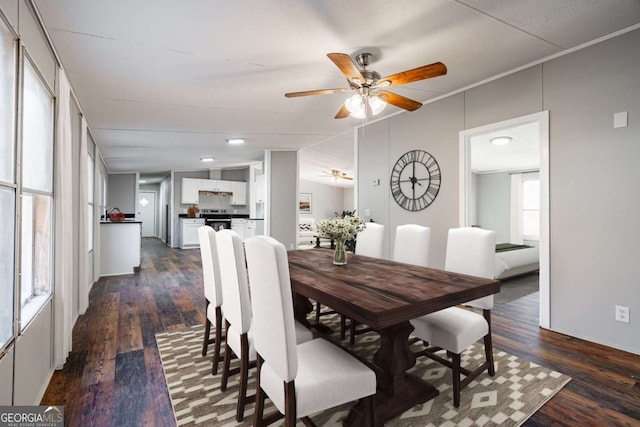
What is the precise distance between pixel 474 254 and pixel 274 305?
5.41 ft

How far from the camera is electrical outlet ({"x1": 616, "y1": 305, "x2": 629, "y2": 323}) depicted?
240cm

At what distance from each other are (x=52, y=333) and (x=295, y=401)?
6.36 feet

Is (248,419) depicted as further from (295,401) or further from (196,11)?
(196,11)

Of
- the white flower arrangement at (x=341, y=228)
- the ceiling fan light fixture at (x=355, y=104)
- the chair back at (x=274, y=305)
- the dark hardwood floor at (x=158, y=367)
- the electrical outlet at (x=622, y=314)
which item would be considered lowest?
the dark hardwood floor at (x=158, y=367)

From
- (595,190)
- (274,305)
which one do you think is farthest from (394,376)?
(595,190)

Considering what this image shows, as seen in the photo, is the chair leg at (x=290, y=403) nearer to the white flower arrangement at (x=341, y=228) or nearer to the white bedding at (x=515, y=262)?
the white flower arrangement at (x=341, y=228)

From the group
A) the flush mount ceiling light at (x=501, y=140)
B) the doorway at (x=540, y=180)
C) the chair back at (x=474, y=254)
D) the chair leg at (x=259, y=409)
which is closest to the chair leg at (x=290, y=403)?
the chair leg at (x=259, y=409)

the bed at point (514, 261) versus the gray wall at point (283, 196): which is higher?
the gray wall at point (283, 196)

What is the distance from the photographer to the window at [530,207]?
736cm

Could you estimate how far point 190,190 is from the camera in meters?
9.54

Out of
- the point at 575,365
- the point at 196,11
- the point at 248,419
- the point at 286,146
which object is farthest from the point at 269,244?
the point at 286,146

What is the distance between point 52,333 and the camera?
2125 mm

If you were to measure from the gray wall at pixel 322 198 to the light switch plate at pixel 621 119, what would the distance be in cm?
1066

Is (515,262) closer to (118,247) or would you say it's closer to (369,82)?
(369,82)
